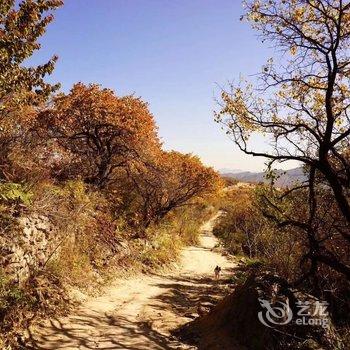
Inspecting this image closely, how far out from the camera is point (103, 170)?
19469mm

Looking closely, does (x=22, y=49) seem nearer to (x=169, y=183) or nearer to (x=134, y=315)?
(x=134, y=315)

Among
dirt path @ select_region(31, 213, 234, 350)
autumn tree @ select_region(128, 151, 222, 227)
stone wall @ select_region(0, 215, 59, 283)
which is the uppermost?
autumn tree @ select_region(128, 151, 222, 227)

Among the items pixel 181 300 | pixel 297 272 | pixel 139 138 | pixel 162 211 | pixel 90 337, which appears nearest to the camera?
pixel 90 337

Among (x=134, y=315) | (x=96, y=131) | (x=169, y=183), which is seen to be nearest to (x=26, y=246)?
(x=134, y=315)

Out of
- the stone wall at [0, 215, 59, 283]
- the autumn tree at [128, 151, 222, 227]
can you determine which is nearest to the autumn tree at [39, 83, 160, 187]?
the autumn tree at [128, 151, 222, 227]

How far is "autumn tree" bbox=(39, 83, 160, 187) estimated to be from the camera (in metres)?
17.7

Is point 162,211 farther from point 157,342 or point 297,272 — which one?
point 157,342

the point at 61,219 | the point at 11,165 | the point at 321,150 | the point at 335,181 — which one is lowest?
the point at 61,219

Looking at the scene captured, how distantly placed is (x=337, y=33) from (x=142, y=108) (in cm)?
1191

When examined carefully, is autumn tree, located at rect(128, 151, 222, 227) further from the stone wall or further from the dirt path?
the stone wall

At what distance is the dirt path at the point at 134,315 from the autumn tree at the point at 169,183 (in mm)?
4878

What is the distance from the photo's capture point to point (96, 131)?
18641mm

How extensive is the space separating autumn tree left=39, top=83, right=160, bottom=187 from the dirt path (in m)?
6.11

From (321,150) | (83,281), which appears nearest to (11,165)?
(83,281)
